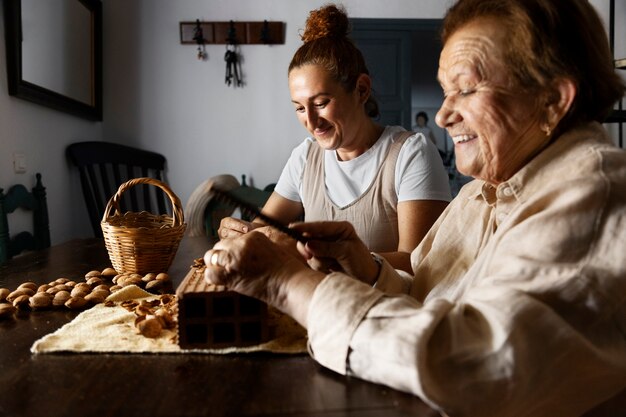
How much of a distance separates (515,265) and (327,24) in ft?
4.20

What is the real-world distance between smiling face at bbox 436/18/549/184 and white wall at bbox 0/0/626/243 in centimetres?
300

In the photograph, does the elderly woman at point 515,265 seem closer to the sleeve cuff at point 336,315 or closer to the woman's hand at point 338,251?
the sleeve cuff at point 336,315

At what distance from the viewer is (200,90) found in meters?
3.84

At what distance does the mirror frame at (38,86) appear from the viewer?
2.48 meters

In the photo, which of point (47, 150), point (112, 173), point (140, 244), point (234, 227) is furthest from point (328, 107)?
point (112, 173)

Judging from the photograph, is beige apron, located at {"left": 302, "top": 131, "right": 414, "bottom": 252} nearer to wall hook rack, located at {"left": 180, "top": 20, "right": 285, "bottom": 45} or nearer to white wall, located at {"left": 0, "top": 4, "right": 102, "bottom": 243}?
white wall, located at {"left": 0, "top": 4, "right": 102, "bottom": 243}

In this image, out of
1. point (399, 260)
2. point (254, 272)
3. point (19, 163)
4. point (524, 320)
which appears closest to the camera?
point (524, 320)

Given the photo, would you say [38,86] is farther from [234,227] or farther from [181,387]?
[181,387]

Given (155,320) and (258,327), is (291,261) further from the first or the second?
(155,320)

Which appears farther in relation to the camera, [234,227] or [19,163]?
[19,163]

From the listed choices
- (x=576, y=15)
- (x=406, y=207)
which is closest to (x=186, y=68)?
(x=406, y=207)

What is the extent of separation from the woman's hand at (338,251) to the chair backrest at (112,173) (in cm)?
258

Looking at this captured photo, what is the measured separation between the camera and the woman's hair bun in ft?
5.92

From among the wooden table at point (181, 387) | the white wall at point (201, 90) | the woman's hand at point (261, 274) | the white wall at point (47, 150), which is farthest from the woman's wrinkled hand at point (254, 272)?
the white wall at point (201, 90)
